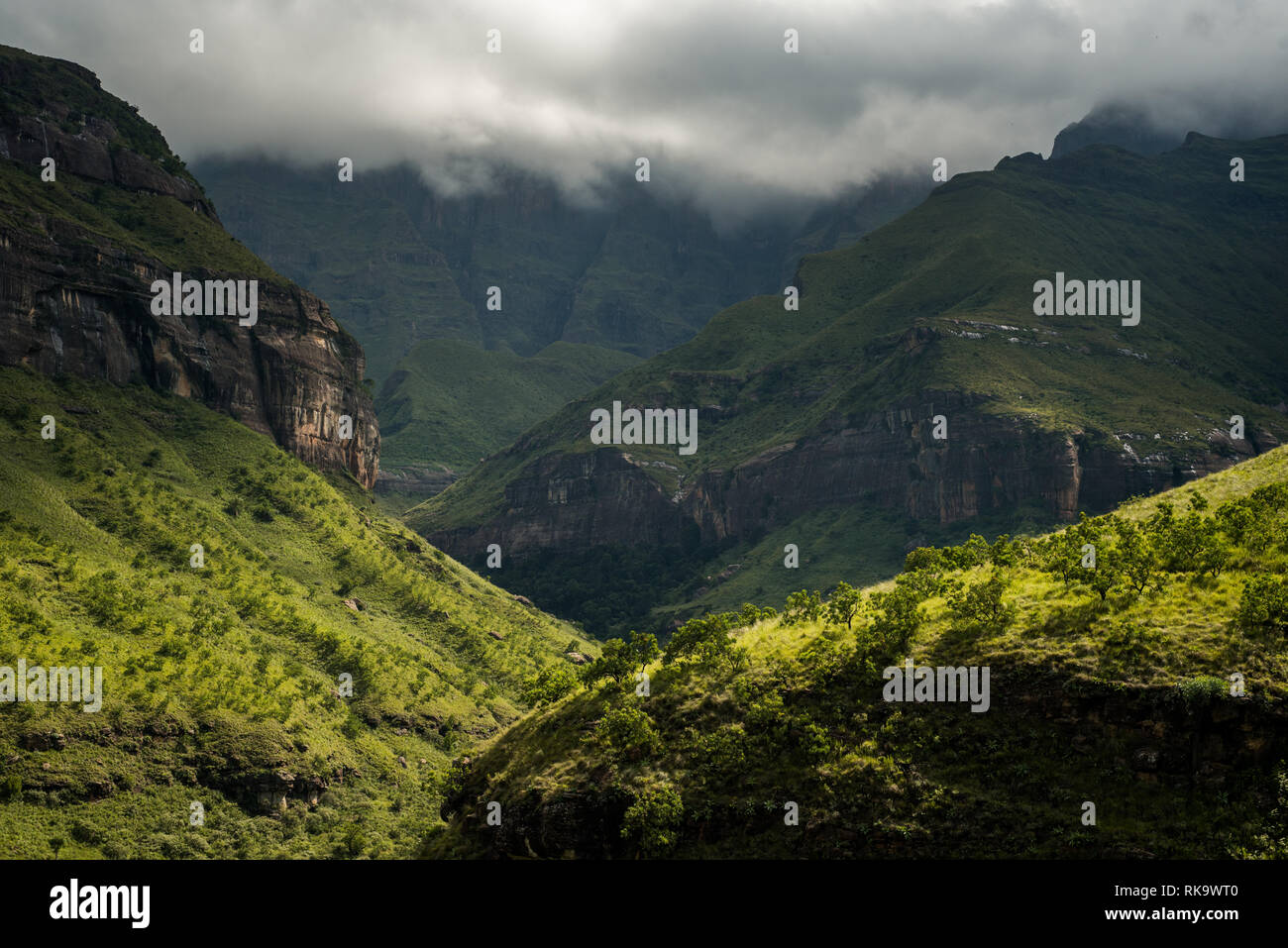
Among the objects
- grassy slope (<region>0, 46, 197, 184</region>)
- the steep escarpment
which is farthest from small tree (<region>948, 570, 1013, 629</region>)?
grassy slope (<region>0, 46, 197, 184</region>)

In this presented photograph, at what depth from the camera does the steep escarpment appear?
136 m

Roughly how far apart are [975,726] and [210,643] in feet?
270

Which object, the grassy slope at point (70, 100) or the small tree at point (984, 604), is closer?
the small tree at point (984, 604)

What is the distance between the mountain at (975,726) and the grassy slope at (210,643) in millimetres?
18795

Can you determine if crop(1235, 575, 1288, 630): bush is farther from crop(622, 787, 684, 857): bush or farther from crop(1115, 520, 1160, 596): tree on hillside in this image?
crop(622, 787, 684, 857): bush

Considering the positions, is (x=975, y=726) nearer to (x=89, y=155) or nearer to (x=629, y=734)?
(x=629, y=734)

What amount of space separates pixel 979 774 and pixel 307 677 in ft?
275

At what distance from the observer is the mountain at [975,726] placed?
3725 centimetres

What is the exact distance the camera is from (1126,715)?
130 feet

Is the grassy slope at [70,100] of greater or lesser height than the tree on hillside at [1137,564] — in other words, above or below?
above

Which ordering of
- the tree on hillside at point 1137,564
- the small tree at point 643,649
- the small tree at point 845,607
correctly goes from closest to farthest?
1. the tree on hillside at point 1137,564
2. the small tree at point 845,607
3. the small tree at point 643,649

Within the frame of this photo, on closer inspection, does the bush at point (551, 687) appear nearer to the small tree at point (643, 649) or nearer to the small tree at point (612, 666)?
the small tree at point (612, 666)

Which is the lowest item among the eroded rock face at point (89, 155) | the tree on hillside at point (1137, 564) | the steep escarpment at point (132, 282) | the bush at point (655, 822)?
the bush at point (655, 822)

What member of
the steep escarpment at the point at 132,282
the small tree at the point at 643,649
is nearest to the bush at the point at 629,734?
the small tree at the point at 643,649
